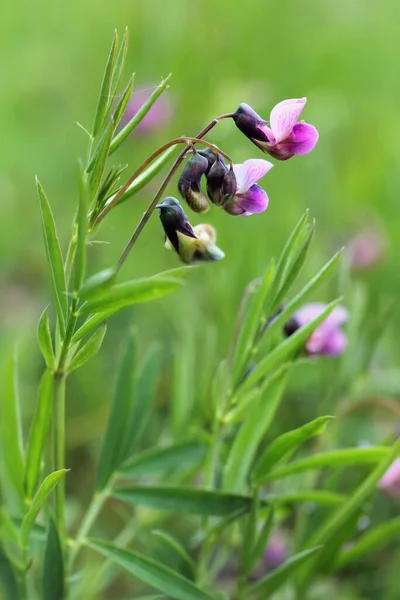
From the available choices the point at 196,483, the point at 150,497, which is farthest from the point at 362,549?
the point at 196,483

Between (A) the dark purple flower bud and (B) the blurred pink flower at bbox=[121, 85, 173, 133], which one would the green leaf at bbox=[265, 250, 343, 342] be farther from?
(B) the blurred pink flower at bbox=[121, 85, 173, 133]

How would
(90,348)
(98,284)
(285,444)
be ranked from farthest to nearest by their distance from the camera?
(285,444) → (90,348) → (98,284)

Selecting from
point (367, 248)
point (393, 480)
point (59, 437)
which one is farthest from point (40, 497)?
point (367, 248)

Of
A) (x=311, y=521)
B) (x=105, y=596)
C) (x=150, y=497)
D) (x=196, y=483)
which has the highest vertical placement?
(x=150, y=497)

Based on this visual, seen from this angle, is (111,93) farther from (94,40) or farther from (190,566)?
(94,40)

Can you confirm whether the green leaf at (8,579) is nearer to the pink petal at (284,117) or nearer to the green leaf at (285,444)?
the green leaf at (285,444)

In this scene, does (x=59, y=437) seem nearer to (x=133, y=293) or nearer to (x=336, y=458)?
(x=133, y=293)

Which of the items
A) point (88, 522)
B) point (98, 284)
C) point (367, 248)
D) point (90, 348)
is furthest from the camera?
point (367, 248)

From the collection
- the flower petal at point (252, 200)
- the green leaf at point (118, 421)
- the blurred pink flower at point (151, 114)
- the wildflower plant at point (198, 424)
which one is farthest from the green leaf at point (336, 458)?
the blurred pink flower at point (151, 114)
